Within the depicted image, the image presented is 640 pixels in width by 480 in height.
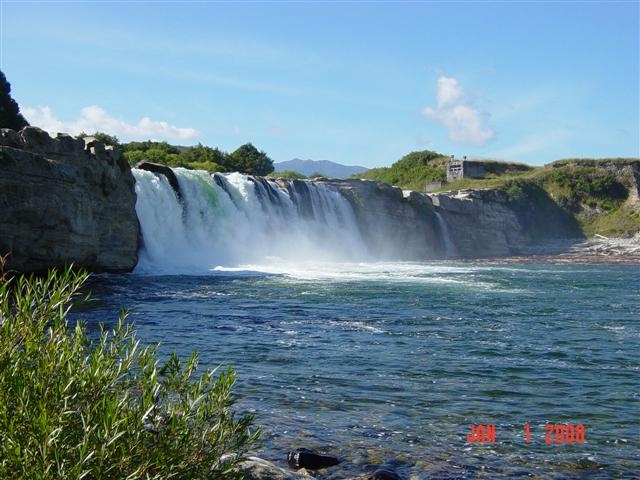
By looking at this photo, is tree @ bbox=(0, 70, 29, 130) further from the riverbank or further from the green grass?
the green grass

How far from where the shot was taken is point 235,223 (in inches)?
1462

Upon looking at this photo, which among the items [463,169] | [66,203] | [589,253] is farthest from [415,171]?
[66,203]

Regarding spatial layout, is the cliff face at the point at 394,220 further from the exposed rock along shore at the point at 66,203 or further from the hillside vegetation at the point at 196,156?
the hillside vegetation at the point at 196,156

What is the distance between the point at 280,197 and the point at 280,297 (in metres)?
20.0

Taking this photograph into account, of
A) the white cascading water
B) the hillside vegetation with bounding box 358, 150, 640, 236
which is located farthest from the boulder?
the hillside vegetation with bounding box 358, 150, 640, 236

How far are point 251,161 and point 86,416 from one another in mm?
65363

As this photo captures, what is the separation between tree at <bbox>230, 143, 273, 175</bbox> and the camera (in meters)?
67.8

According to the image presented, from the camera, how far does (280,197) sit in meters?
42.7

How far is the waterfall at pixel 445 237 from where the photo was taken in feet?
194

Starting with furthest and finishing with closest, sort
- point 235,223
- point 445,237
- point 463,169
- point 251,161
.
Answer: point 463,169 → point 251,161 → point 445,237 → point 235,223

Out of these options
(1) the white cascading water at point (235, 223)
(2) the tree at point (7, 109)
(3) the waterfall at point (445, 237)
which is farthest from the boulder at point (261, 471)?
(3) the waterfall at point (445, 237)

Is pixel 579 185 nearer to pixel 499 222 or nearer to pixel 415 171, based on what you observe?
pixel 499 222

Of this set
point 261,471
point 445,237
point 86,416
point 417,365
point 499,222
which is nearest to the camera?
point 86,416

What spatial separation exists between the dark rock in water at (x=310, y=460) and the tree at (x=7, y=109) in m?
38.0
